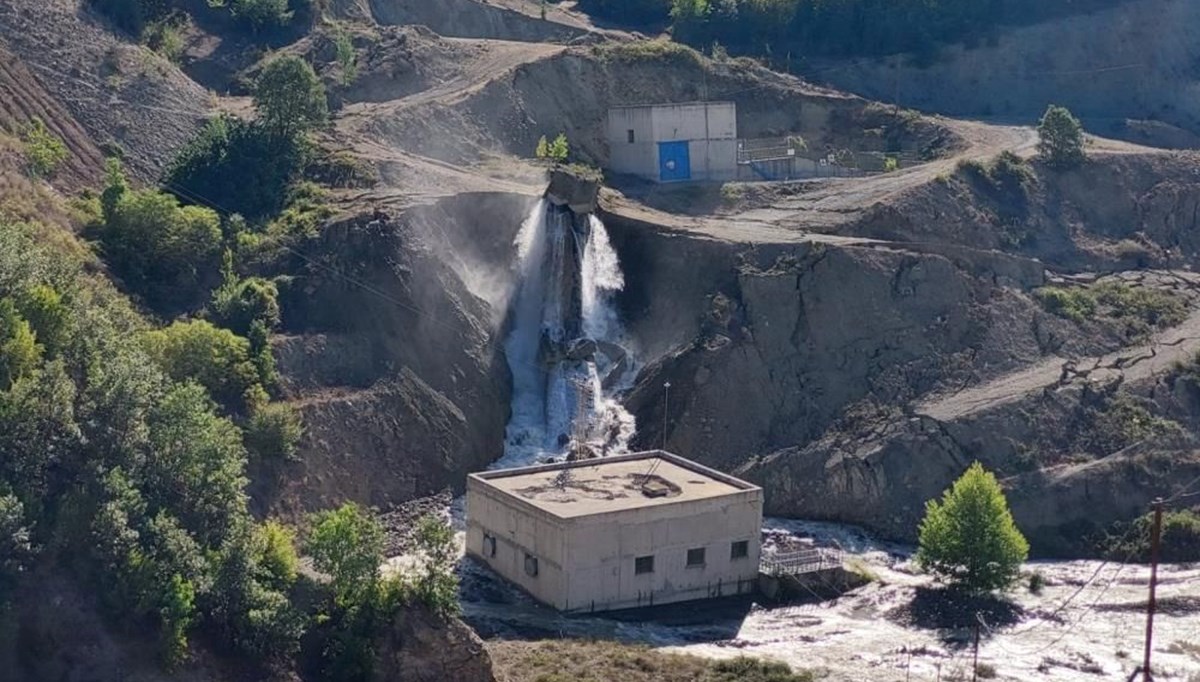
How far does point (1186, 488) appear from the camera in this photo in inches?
2889

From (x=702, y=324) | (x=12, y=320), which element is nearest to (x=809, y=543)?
(x=702, y=324)

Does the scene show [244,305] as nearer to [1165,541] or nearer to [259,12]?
[259,12]

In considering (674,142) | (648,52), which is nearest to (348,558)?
(674,142)

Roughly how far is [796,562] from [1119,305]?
2387cm

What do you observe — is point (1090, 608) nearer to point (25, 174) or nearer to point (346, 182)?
point (346, 182)

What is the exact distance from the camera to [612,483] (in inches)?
2638

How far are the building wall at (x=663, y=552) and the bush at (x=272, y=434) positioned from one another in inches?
409

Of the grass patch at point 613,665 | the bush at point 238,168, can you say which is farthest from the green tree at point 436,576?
the bush at point 238,168

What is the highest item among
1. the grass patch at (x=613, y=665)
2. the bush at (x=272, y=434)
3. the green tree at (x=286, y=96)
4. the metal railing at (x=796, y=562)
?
the green tree at (x=286, y=96)

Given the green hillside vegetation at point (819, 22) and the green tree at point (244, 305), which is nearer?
the green tree at point (244, 305)

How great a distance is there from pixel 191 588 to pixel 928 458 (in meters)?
30.8

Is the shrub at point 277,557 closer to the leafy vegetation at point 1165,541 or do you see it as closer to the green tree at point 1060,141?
the leafy vegetation at point 1165,541

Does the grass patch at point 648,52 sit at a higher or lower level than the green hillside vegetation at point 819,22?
lower

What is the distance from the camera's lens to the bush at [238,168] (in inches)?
3081
